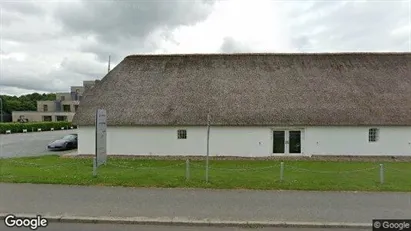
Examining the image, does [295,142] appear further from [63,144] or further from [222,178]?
[63,144]

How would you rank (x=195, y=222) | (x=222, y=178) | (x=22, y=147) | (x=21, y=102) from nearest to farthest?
(x=195, y=222) < (x=222, y=178) < (x=22, y=147) < (x=21, y=102)

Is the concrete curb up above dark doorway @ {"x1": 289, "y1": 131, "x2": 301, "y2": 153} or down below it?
below

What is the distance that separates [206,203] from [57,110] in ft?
274

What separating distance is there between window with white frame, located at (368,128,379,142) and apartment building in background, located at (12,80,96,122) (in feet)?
201

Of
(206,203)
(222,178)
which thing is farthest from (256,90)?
(206,203)

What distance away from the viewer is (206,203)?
26.3 ft

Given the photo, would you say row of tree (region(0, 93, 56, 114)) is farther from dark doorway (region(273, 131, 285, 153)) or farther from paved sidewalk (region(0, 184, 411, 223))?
paved sidewalk (region(0, 184, 411, 223))

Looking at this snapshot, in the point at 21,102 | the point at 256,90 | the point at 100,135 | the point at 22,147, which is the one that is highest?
the point at 21,102

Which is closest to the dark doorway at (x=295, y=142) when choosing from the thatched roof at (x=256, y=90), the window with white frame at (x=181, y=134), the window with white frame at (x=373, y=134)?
the thatched roof at (x=256, y=90)

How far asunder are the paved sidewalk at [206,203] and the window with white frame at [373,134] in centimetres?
1003

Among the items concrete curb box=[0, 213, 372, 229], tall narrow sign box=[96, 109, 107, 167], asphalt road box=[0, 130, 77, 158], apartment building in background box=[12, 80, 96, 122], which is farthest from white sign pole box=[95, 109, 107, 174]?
apartment building in background box=[12, 80, 96, 122]

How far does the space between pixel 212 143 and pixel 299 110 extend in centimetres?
604

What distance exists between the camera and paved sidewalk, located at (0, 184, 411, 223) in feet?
23.6

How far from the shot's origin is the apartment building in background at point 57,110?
7306 centimetres
